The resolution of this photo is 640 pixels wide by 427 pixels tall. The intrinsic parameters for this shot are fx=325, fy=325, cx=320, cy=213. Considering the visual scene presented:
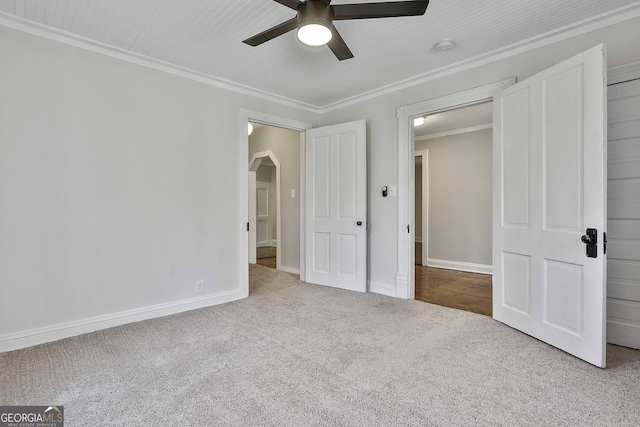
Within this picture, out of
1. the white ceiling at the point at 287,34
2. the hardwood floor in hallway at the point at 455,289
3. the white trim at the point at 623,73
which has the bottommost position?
the hardwood floor in hallway at the point at 455,289

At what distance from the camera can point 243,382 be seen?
6.41ft

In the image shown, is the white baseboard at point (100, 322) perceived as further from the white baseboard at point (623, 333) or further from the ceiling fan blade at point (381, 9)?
the white baseboard at point (623, 333)

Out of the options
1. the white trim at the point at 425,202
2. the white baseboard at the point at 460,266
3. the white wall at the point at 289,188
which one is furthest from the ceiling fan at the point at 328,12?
the white baseboard at the point at 460,266

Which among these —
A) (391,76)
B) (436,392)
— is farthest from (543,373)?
(391,76)

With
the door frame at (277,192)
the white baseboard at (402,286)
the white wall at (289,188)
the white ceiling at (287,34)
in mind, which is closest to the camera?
the white ceiling at (287,34)

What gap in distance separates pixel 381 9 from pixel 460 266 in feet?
15.8

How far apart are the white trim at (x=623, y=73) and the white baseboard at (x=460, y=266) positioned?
11.4 feet

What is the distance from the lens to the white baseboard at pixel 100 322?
2455 millimetres

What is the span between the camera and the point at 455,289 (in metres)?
4.31

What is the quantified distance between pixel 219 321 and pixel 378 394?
5.73 feet

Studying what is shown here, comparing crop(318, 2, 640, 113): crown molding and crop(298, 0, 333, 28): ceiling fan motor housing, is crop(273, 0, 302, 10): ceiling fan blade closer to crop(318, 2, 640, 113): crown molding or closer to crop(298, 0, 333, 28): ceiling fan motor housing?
crop(298, 0, 333, 28): ceiling fan motor housing

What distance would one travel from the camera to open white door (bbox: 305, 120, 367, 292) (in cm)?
404

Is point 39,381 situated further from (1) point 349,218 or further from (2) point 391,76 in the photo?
(2) point 391,76

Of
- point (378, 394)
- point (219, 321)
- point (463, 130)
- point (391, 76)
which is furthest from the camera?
point (463, 130)
